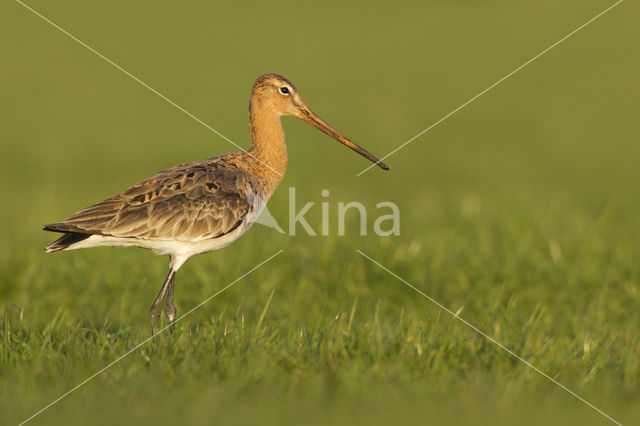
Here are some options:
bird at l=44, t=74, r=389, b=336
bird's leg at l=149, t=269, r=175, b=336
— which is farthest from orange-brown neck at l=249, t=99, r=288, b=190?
bird's leg at l=149, t=269, r=175, b=336

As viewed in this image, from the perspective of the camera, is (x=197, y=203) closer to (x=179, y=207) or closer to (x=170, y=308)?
(x=179, y=207)

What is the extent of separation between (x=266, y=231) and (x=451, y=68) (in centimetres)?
1801

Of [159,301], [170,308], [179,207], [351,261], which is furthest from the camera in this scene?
[351,261]

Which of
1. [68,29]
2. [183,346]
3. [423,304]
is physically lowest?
[423,304]

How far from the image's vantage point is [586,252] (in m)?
9.66

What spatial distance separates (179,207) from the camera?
7.06m

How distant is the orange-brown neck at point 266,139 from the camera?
7.61 metres

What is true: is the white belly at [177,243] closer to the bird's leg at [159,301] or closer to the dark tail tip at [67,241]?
the dark tail tip at [67,241]

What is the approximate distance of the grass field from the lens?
5492 mm

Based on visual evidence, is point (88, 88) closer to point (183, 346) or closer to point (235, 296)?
point (235, 296)

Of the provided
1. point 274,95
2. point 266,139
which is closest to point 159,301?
point 266,139

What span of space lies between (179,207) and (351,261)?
303cm

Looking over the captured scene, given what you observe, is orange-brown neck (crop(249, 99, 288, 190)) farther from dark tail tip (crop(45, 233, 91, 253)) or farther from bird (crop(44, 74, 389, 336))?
dark tail tip (crop(45, 233, 91, 253))

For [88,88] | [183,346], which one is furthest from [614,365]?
[88,88]
